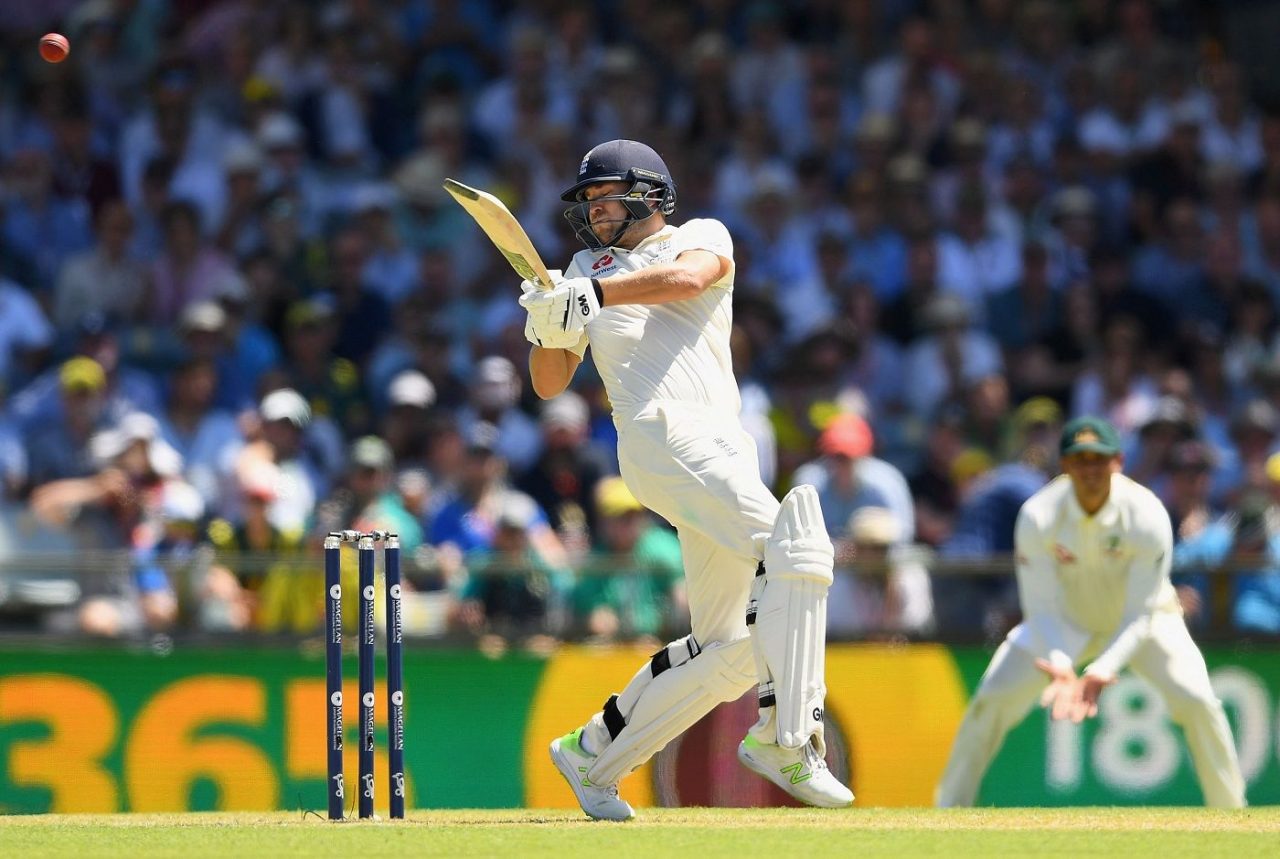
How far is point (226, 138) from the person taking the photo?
44.4 feet

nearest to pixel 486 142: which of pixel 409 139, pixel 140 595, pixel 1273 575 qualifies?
pixel 409 139

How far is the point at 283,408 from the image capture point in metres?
11.2

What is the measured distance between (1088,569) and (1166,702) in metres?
0.68

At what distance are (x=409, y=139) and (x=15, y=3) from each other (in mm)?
3130

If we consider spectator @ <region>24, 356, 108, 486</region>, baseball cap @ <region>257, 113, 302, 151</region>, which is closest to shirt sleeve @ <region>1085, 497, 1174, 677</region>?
spectator @ <region>24, 356, 108, 486</region>

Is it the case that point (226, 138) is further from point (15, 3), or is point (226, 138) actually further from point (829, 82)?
point (829, 82)

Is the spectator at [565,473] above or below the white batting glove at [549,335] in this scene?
below

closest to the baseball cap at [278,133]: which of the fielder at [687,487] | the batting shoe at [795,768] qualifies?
the fielder at [687,487]

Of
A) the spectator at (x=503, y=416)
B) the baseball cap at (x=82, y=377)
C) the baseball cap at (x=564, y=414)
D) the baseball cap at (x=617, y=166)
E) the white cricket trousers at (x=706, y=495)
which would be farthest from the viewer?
the spectator at (x=503, y=416)

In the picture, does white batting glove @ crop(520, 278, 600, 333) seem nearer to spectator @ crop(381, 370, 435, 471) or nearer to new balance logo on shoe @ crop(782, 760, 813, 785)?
new balance logo on shoe @ crop(782, 760, 813, 785)

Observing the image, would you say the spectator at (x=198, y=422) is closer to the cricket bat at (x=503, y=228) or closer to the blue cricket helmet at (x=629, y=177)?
the blue cricket helmet at (x=629, y=177)

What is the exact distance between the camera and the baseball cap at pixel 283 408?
11133 millimetres

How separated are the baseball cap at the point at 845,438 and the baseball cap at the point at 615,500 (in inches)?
41.4

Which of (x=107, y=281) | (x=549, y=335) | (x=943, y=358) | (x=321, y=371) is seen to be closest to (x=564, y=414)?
(x=321, y=371)
